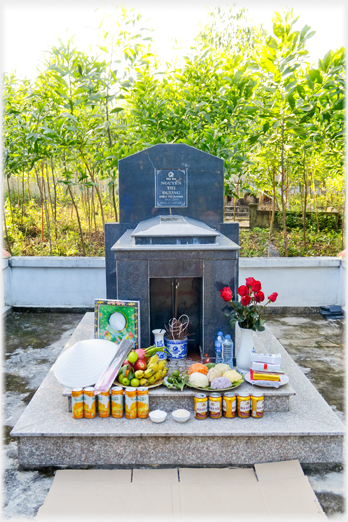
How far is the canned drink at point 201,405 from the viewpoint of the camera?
3432 millimetres

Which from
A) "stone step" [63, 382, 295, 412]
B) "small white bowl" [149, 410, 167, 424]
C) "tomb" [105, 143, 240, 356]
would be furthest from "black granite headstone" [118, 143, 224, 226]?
"small white bowl" [149, 410, 167, 424]

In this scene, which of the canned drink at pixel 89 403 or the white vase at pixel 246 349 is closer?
the canned drink at pixel 89 403

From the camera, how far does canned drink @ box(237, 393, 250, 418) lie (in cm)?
345

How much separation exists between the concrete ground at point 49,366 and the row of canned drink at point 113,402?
487 mm

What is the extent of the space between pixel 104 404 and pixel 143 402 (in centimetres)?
31

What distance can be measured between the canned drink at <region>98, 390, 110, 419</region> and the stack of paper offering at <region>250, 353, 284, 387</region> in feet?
3.99

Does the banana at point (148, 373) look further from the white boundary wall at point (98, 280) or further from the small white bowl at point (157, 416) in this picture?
the white boundary wall at point (98, 280)

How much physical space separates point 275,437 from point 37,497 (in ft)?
5.74

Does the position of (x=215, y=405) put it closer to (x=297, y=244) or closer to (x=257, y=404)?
(x=257, y=404)

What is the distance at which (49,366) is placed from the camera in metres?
5.19

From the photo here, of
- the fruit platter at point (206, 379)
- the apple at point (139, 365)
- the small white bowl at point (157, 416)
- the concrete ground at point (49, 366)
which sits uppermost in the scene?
the apple at point (139, 365)

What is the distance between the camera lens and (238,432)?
3.27 metres

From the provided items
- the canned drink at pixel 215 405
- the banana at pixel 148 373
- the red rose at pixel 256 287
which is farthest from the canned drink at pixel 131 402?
the red rose at pixel 256 287

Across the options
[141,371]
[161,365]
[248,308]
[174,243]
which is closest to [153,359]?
[161,365]
